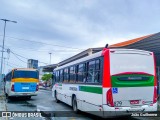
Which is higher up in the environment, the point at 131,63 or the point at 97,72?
the point at 131,63

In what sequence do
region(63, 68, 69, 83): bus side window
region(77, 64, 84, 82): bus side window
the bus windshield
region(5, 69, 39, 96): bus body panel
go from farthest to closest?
the bus windshield
region(5, 69, 39, 96): bus body panel
region(63, 68, 69, 83): bus side window
region(77, 64, 84, 82): bus side window

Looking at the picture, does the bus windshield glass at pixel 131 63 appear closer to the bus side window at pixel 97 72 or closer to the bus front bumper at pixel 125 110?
the bus side window at pixel 97 72

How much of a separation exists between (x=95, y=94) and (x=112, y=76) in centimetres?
119

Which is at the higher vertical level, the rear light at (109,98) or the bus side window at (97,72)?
the bus side window at (97,72)

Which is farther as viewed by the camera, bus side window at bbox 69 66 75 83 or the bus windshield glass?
bus side window at bbox 69 66 75 83

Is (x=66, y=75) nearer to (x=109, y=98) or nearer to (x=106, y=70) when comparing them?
(x=106, y=70)

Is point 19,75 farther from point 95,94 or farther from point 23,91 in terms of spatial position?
point 95,94

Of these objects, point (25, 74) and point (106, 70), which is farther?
point (25, 74)

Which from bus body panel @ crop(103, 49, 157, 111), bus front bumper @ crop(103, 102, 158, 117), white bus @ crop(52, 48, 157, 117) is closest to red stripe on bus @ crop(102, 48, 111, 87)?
white bus @ crop(52, 48, 157, 117)

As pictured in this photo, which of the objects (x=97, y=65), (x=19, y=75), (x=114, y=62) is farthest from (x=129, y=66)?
(x=19, y=75)

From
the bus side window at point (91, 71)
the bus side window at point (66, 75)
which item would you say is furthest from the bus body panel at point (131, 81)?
the bus side window at point (66, 75)

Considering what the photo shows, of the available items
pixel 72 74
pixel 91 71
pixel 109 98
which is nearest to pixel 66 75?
pixel 72 74

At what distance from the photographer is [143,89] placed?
1028 cm

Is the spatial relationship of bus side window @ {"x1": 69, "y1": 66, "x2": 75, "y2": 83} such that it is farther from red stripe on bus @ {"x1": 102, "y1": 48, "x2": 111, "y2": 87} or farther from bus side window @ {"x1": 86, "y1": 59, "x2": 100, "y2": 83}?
red stripe on bus @ {"x1": 102, "y1": 48, "x2": 111, "y2": 87}
